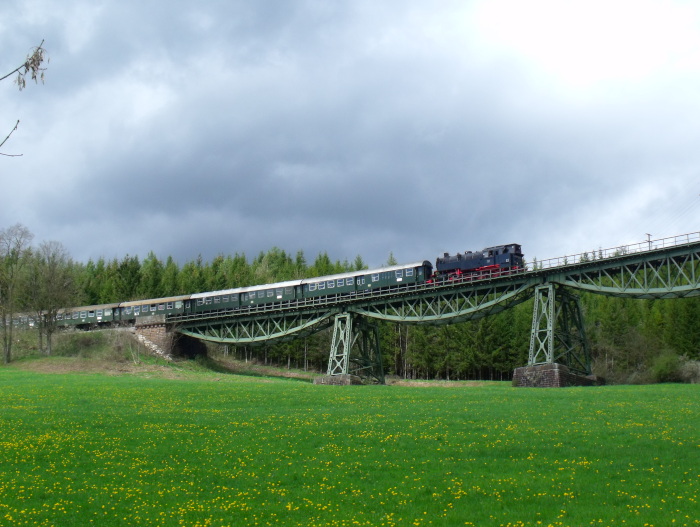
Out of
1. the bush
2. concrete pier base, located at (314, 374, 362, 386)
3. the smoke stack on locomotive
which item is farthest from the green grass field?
the bush

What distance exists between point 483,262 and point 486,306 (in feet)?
20.3

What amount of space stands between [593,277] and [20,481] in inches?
1590

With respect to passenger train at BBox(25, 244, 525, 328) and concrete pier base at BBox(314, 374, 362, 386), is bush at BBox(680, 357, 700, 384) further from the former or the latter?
concrete pier base at BBox(314, 374, 362, 386)

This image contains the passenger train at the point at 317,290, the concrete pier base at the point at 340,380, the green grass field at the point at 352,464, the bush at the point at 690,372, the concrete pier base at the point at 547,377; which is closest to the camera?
the green grass field at the point at 352,464

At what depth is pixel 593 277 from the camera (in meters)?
46.8

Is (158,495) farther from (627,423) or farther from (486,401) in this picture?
(486,401)

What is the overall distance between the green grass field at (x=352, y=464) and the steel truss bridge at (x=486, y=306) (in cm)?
1663

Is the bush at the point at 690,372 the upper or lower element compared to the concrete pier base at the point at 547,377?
lower

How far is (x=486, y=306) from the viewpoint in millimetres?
49344

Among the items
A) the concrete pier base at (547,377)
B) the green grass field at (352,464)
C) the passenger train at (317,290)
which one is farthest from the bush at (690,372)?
the green grass field at (352,464)

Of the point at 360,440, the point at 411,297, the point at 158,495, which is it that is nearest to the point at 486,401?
the point at 360,440

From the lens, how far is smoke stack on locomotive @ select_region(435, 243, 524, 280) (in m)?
53.3

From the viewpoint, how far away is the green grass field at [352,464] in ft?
44.1

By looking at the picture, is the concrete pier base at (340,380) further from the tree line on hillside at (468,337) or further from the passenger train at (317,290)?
the tree line on hillside at (468,337)
